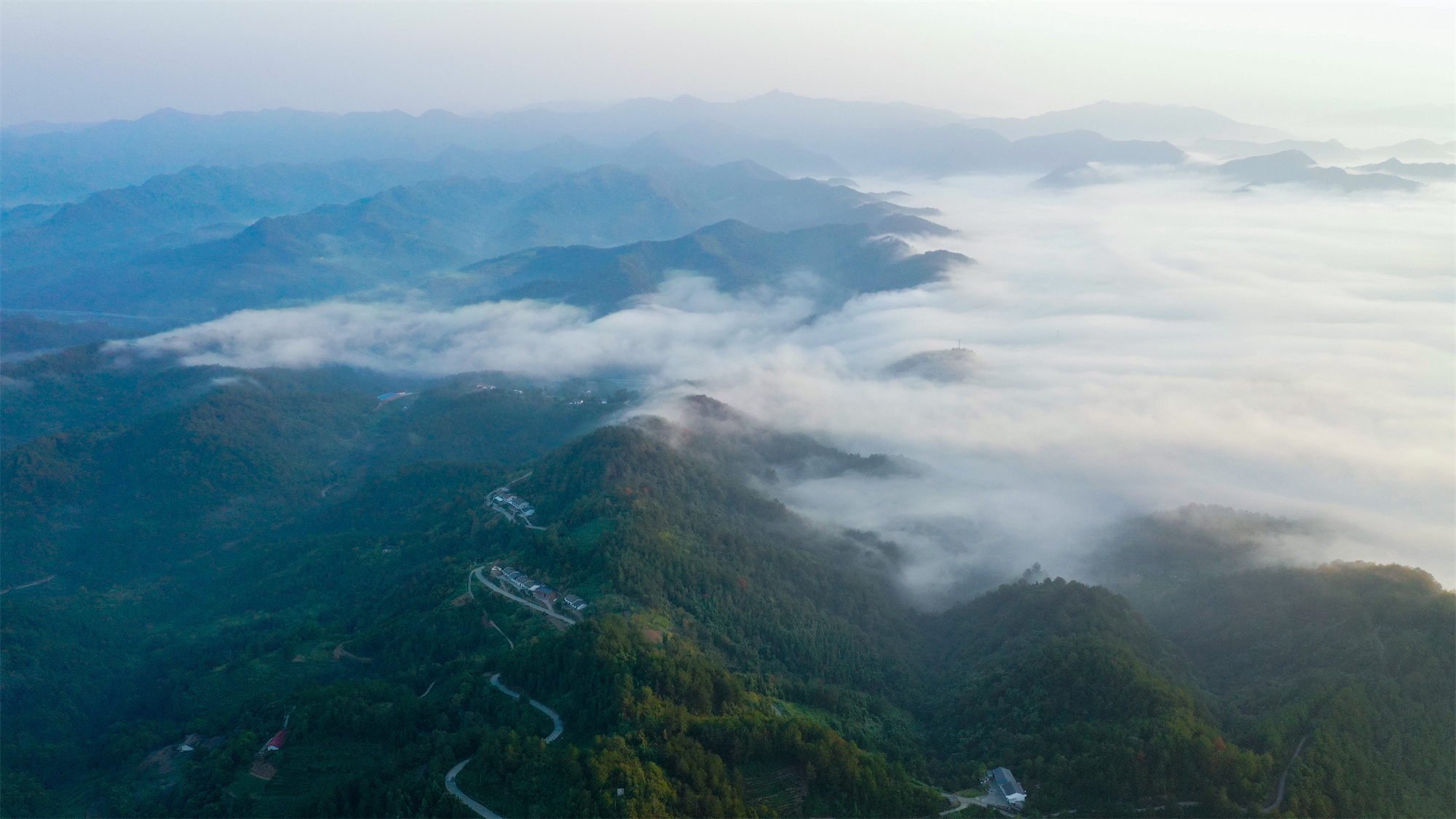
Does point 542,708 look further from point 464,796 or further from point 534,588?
point 534,588

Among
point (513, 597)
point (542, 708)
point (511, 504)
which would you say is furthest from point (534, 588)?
point (511, 504)

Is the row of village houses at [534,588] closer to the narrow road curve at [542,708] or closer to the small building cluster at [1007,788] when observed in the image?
the narrow road curve at [542,708]

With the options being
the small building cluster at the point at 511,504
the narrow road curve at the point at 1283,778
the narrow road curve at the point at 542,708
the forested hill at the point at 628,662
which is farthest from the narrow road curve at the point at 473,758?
the narrow road curve at the point at 1283,778

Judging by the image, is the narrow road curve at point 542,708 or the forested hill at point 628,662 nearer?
the forested hill at point 628,662

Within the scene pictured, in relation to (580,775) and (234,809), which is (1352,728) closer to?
(580,775)

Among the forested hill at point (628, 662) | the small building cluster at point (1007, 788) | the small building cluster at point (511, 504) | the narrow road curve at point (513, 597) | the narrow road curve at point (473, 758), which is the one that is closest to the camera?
the narrow road curve at point (473, 758)

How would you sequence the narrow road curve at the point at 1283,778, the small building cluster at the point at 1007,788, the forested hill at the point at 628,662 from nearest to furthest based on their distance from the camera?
1. the narrow road curve at the point at 1283,778
2. the forested hill at the point at 628,662
3. the small building cluster at the point at 1007,788
